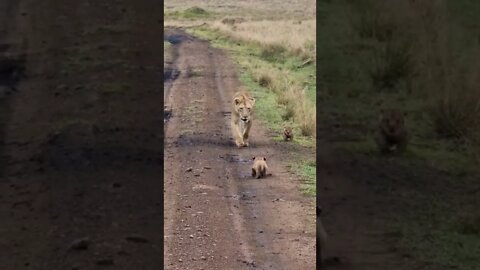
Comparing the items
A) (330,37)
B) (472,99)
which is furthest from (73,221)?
(472,99)

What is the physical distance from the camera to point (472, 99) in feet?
16.2

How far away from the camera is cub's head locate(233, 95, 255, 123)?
10.1 feet

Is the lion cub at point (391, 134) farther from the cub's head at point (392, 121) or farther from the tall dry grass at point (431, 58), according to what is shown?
the tall dry grass at point (431, 58)

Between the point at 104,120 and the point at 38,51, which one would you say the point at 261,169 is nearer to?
the point at 104,120

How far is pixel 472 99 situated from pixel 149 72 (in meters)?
2.49

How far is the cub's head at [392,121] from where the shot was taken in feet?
15.0

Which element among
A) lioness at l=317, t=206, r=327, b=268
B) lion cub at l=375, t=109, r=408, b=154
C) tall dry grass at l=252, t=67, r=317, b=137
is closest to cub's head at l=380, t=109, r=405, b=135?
lion cub at l=375, t=109, r=408, b=154

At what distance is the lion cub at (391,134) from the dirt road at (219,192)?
143 cm

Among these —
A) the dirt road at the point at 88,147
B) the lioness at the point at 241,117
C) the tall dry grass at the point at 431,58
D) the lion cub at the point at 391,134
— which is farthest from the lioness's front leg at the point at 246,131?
the tall dry grass at the point at 431,58

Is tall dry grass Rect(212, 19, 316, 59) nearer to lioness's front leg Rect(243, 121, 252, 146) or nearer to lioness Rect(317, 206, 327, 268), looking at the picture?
lioness's front leg Rect(243, 121, 252, 146)

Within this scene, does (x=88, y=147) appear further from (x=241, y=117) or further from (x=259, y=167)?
(x=259, y=167)

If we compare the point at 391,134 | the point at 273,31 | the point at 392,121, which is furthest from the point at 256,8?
the point at 392,121

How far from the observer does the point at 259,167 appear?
2.93m

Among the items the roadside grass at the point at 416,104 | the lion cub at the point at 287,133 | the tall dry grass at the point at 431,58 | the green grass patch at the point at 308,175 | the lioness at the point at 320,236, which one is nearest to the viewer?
the lioness at the point at 320,236
